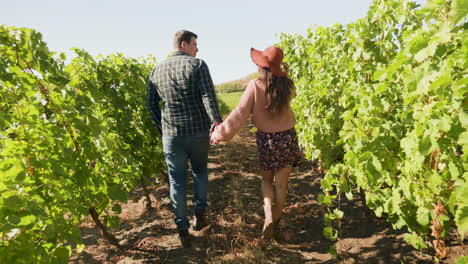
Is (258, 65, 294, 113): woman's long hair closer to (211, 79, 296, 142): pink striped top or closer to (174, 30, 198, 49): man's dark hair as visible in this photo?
(211, 79, 296, 142): pink striped top

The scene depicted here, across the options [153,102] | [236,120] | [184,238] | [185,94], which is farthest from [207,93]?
[184,238]


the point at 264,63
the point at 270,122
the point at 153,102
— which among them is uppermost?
the point at 264,63

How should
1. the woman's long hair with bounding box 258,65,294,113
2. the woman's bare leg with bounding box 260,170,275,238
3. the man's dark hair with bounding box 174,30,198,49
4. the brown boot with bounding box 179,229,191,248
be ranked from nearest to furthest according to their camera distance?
the woman's long hair with bounding box 258,65,294,113 < the woman's bare leg with bounding box 260,170,275,238 < the man's dark hair with bounding box 174,30,198,49 < the brown boot with bounding box 179,229,191,248

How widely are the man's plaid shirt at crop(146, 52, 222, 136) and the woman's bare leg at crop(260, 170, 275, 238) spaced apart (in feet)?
2.62

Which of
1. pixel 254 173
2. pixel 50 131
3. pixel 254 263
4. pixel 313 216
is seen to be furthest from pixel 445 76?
pixel 254 173

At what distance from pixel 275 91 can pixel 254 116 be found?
1.11 feet

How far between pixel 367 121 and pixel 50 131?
2.38 meters

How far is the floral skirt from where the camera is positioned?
269 centimetres

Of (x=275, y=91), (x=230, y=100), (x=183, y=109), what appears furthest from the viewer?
Answer: (x=230, y=100)

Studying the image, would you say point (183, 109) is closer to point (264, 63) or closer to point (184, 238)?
point (264, 63)

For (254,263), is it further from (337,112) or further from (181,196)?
(337,112)

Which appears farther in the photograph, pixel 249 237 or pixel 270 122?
pixel 249 237

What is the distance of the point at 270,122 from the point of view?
2670mm

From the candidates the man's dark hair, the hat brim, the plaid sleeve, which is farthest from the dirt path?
the man's dark hair
